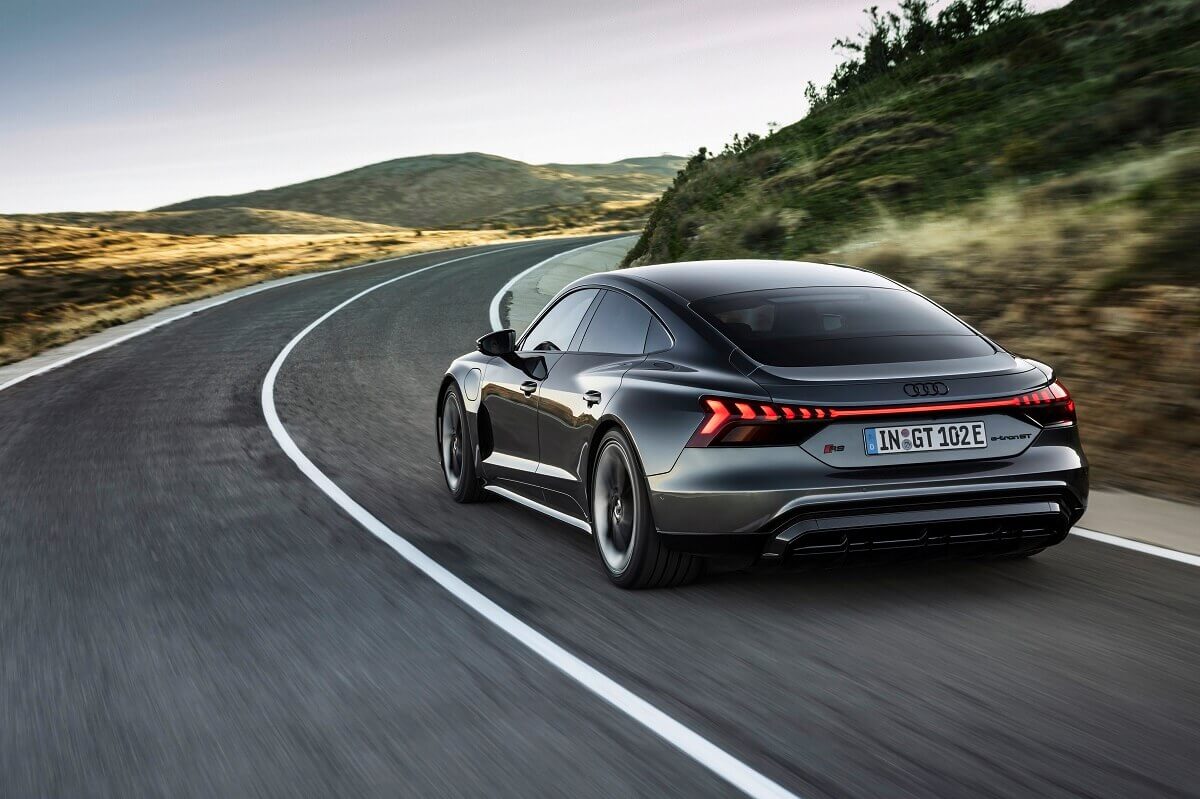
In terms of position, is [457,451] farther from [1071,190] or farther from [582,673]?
[1071,190]

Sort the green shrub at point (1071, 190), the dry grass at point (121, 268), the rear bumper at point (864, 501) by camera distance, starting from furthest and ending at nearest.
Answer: the dry grass at point (121, 268), the green shrub at point (1071, 190), the rear bumper at point (864, 501)

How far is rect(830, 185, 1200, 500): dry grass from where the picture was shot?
8.25 meters

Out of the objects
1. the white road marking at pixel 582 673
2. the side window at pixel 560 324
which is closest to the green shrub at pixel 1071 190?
the side window at pixel 560 324

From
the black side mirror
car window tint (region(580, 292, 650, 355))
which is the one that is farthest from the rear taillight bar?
the black side mirror

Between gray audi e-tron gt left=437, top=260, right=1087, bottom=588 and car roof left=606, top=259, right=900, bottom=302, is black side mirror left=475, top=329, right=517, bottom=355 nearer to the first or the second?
car roof left=606, top=259, right=900, bottom=302

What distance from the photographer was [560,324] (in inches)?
295

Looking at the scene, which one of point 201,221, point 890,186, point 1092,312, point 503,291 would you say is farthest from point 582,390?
point 201,221

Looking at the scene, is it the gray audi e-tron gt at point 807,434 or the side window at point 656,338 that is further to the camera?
the side window at point 656,338

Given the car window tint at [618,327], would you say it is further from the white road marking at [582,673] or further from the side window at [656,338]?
the white road marking at [582,673]

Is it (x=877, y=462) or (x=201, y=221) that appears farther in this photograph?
(x=201, y=221)

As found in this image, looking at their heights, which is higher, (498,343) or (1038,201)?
(498,343)

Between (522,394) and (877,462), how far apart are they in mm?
2647

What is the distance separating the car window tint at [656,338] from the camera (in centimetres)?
617

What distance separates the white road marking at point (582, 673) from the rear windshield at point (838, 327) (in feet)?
5.06
